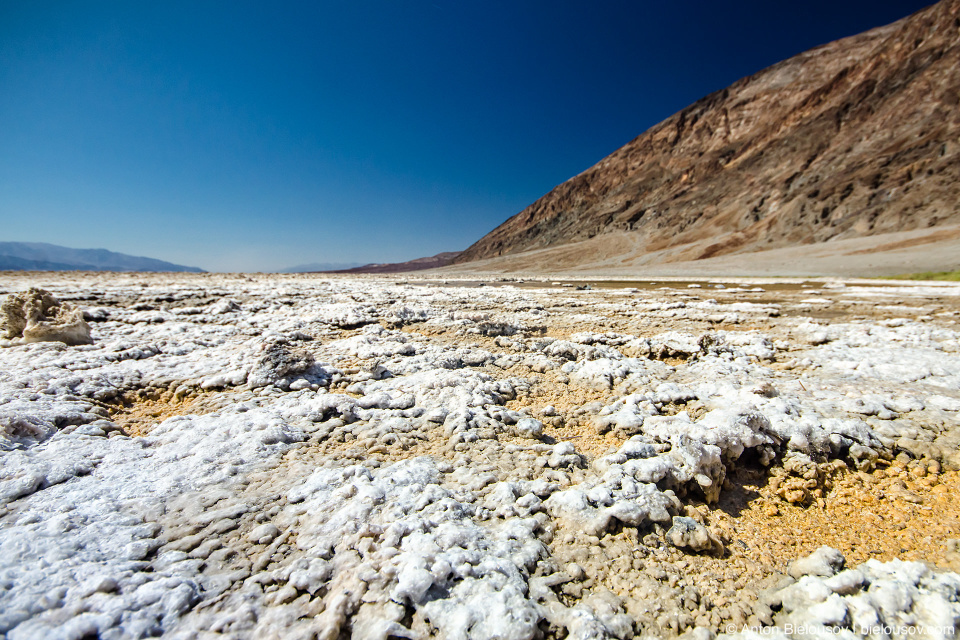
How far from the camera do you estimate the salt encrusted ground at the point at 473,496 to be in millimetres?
1458

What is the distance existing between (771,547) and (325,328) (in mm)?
6509

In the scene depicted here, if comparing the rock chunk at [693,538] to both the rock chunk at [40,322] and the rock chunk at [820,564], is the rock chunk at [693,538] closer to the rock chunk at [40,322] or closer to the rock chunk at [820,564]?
the rock chunk at [820,564]

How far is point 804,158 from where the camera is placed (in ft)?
158

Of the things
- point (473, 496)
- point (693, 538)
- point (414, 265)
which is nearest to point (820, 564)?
point (693, 538)

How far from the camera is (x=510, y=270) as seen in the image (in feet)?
212

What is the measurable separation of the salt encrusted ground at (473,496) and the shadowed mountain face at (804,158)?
1820 inches

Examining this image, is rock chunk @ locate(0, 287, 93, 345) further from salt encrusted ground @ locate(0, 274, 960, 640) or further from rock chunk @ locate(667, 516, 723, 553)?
rock chunk @ locate(667, 516, 723, 553)

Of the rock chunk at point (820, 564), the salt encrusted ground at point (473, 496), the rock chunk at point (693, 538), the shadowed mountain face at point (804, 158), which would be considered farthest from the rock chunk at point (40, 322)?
the shadowed mountain face at point (804, 158)

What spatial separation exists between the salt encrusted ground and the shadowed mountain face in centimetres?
4623

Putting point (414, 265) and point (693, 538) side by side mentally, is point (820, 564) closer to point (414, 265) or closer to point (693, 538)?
point (693, 538)

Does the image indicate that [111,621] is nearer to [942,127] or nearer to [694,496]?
[694,496]

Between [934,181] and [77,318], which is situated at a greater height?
[934,181]

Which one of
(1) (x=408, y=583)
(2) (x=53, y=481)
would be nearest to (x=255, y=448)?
(2) (x=53, y=481)

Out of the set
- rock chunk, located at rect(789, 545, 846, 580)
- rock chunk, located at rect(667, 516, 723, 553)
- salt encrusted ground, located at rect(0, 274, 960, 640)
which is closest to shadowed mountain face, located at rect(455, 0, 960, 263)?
salt encrusted ground, located at rect(0, 274, 960, 640)
